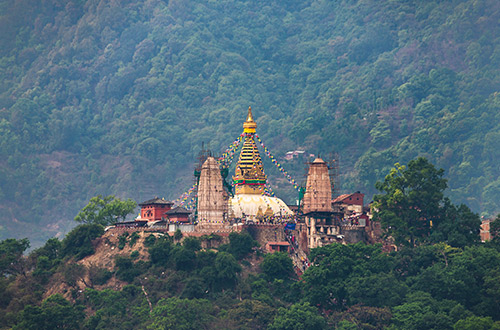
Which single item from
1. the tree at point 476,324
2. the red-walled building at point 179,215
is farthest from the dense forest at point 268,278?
the red-walled building at point 179,215

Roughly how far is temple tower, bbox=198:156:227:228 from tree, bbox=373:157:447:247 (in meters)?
16.5

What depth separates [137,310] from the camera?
364ft

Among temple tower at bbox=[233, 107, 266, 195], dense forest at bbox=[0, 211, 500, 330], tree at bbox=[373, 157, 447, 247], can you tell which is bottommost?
dense forest at bbox=[0, 211, 500, 330]

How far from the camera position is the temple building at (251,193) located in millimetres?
125938

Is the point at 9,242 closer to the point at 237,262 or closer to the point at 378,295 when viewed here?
the point at 237,262

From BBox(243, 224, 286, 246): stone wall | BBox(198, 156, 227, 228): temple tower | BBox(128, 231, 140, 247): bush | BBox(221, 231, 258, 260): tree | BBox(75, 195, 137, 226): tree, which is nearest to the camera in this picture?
BBox(221, 231, 258, 260): tree

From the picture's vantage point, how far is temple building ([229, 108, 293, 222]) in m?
126

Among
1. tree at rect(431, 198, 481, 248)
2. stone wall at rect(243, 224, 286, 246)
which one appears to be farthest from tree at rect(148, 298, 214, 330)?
tree at rect(431, 198, 481, 248)

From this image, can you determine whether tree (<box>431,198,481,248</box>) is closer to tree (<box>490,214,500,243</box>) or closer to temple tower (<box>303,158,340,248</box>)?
tree (<box>490,214,500,243</box>)

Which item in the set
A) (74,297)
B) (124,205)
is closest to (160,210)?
(124,205)

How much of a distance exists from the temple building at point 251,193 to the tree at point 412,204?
11350mm

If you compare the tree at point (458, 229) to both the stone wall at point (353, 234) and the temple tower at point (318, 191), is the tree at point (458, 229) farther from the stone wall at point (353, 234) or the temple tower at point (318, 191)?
the temple tower at point (318, 191)

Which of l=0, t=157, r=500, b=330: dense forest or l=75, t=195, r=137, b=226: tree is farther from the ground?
l=75, t=195, r=137, b=226: tree

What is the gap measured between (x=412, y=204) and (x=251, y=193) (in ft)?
63.4
